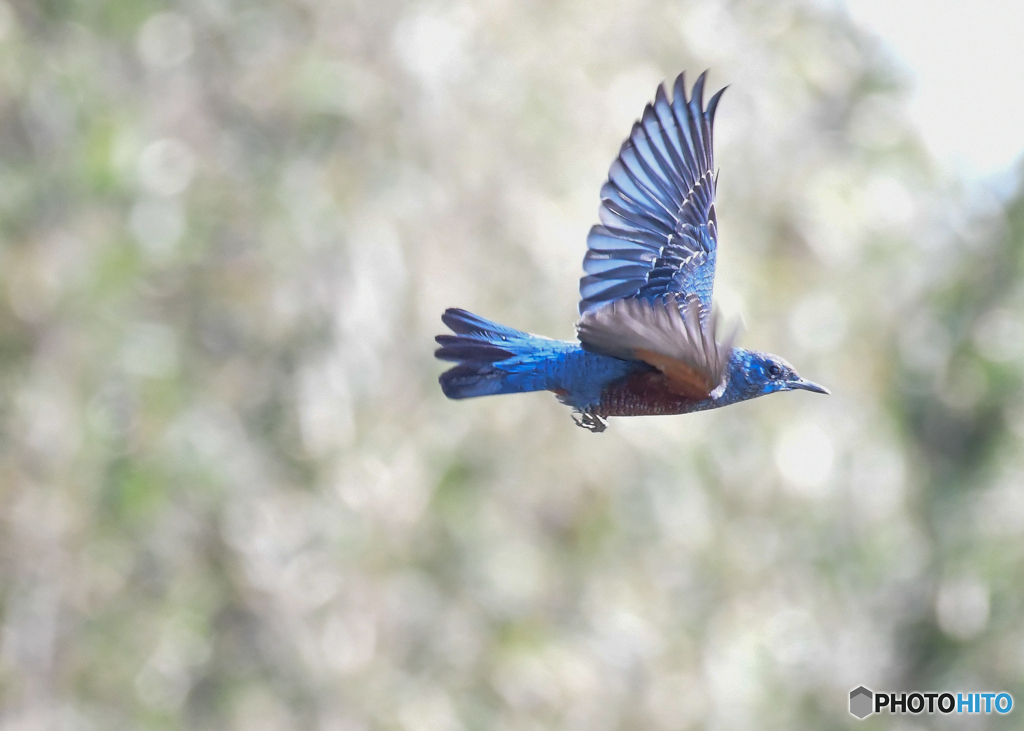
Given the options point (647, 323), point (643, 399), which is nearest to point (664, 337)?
point (647, 323)

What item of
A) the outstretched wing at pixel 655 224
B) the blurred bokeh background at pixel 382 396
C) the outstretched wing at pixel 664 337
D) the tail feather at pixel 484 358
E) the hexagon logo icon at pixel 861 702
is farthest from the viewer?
the hexagon logo icon at pixel 861 702

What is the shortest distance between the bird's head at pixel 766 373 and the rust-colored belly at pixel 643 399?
0.27 m

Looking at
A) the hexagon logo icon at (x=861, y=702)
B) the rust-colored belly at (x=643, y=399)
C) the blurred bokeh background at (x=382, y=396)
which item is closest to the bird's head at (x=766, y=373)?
the rust-colored belly at (x=643, y=399)

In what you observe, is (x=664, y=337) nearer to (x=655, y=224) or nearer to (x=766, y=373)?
(x=766, y=373)

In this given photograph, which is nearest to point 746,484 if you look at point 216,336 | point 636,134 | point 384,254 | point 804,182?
point 804,182

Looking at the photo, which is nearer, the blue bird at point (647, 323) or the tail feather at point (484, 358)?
the blue bird at point (647, 323)

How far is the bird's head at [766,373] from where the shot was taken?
3152 mm

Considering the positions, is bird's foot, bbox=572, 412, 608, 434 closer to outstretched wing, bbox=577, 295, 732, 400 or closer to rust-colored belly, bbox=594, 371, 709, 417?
rust-colored belly, bbox=594, 371, 709, 417

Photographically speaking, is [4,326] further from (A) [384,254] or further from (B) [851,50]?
(B) [851,50]

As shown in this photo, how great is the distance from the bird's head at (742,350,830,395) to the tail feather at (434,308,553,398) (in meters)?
0.49

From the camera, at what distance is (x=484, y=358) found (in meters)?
3.13

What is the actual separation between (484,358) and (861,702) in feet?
20.7

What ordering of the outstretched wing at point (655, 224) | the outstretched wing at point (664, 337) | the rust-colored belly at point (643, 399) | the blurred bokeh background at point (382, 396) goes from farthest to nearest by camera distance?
the blurred bokeh background at point (382, 396)
the outstretched wing at point (655, 224)
the rust-colored belly at point (643, 399)
the outstretched wing at point (664, 337)

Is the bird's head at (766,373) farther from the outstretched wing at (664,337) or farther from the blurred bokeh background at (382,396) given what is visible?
the blurred bokeh background at (382,396)
